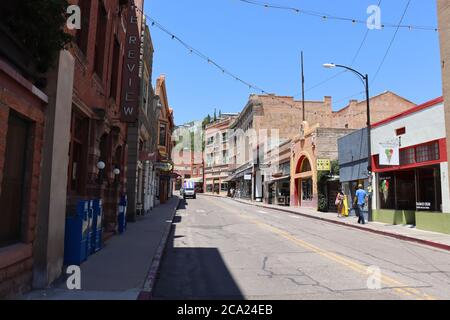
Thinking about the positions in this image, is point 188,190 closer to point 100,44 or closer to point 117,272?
point 100,44

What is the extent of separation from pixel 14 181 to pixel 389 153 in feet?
57.9

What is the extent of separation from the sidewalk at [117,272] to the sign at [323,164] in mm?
21180

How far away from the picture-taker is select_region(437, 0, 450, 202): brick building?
1689 cm

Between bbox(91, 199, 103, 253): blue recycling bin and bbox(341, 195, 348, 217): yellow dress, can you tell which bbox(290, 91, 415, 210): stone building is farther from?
bbox(91, 199, 103, 253): blue recycling bin

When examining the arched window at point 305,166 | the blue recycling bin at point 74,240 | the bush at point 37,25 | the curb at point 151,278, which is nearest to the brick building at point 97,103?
the blue recycling bin at point 74,240

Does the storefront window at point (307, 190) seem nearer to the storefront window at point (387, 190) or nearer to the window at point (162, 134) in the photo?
the storefront window at point (387, 190)

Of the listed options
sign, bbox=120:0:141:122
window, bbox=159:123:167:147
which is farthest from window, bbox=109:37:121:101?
window, bbox=159:123:167:147

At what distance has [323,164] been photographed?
110 feet

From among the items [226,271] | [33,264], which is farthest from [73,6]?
[226,271]

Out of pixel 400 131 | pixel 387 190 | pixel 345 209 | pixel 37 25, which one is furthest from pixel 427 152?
pixel 37 25

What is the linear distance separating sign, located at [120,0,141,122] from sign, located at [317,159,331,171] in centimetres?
2048

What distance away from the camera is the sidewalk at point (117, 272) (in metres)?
6.91

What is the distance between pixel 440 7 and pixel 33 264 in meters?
17.9
